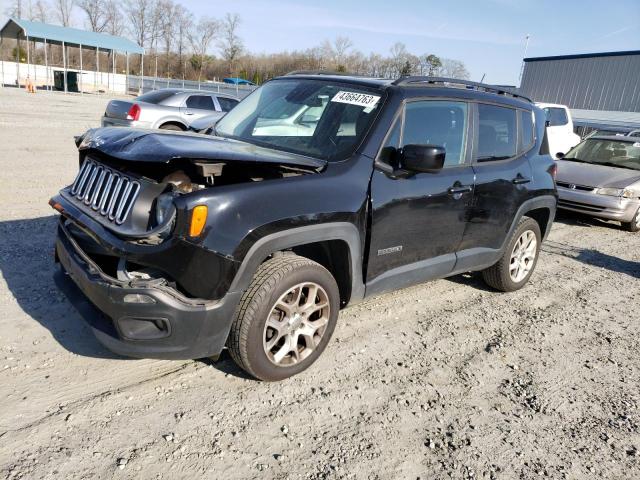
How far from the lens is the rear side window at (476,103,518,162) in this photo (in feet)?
14.2

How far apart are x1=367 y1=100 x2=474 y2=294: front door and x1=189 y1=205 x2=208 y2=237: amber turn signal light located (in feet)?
4.06

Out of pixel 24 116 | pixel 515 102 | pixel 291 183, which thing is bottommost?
pixel 24 116

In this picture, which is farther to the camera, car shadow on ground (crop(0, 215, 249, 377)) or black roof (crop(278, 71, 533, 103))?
black roof (crop(278, 71, 533, 103))

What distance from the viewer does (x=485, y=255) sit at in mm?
4621

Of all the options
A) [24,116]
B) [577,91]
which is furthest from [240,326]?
[577,91]

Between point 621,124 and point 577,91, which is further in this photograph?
point 577,91

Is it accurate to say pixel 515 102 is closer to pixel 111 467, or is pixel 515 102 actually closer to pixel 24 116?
pixel 111 467

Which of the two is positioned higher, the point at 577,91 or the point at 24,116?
the point at 577,91

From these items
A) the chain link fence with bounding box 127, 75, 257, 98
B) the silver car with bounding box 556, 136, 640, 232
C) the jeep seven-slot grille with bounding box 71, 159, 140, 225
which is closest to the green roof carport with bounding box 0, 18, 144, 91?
the chain link fence with bounding box 127, 75, 257, 98

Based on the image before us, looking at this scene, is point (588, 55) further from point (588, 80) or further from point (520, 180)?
point (520, 180)

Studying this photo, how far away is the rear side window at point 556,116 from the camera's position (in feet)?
43.5

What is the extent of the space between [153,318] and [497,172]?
10.4 feet

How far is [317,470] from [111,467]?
1.00m

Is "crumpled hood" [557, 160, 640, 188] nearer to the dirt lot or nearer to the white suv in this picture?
the white suv
